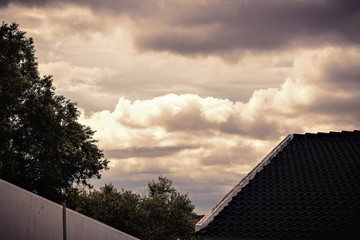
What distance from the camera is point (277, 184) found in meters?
19.1

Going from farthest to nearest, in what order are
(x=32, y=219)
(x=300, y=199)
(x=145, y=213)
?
(x=145, y=213) → (x=300, y=199) → (x=32, y=219)

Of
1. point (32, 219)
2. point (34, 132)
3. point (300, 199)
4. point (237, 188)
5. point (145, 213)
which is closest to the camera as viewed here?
point (32, 219)

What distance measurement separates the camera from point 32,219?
34.6 ft

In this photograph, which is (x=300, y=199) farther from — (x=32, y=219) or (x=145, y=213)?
(x=145, y=213)

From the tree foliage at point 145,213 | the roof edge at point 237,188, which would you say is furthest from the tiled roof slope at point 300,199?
the tree foliage at point 145,213

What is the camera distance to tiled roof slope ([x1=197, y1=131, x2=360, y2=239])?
53.0 ft

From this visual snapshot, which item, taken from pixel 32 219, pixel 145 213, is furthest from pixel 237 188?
pixel 145 213

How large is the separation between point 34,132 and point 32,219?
75.0 ft

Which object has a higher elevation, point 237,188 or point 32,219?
point 237,188

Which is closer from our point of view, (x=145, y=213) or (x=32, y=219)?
(x=32, y=219)

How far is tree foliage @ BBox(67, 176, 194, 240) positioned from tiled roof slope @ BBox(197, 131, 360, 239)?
91.2ft

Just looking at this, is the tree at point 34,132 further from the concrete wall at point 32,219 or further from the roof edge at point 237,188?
the concrete wall at point 32,219

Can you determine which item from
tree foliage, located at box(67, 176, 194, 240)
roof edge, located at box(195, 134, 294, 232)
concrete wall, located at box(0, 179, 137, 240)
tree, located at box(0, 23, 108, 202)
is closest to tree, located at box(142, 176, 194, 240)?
tree foliage, located at box(67, 176, 194, 240)

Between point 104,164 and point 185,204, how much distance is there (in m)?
16.3
